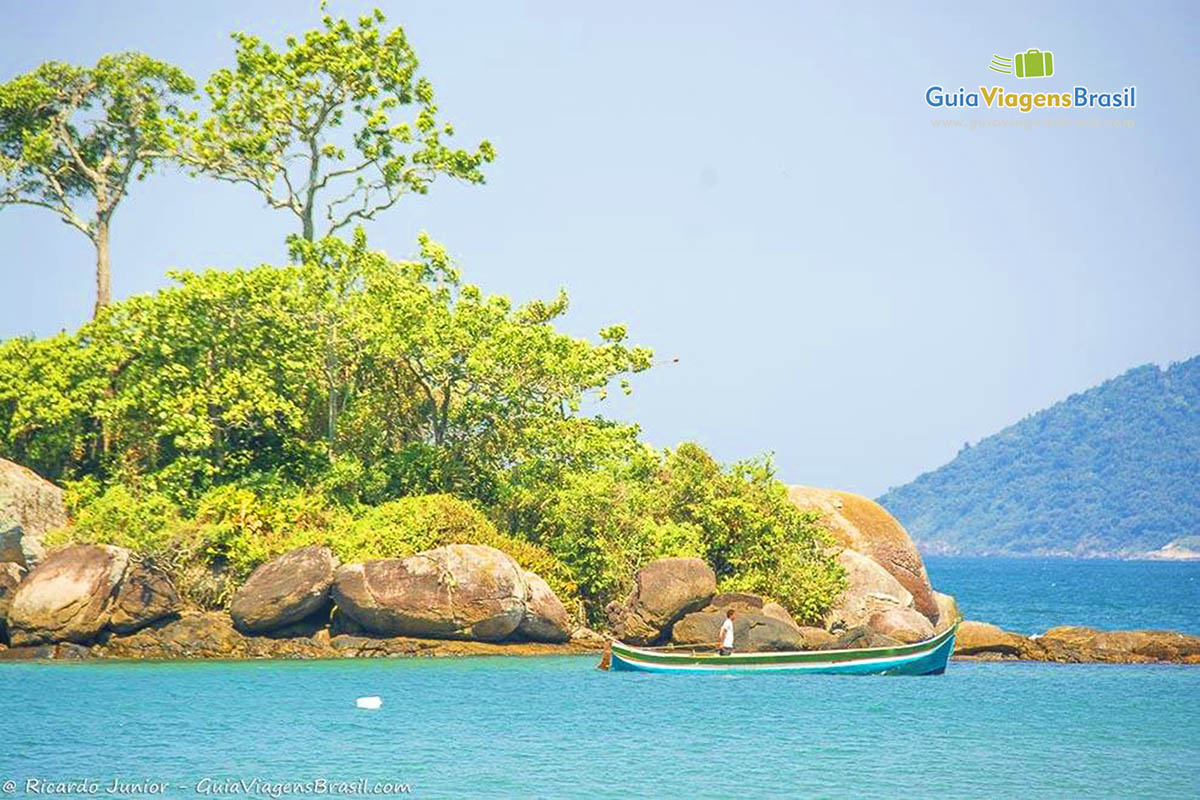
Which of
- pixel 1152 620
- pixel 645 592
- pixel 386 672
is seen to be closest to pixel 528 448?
pixel 645 592

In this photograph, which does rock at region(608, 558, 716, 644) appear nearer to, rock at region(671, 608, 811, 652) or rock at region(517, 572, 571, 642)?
rock at region(671, 608, 811, 652)

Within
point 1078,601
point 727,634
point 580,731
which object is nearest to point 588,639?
point 727,634

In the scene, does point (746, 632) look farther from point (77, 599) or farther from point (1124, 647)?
point (77, 599)

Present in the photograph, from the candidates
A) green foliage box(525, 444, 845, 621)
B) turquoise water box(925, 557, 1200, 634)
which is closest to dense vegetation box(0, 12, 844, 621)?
green foliage box(525, 444, 845, 621)

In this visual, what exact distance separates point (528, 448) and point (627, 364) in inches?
195

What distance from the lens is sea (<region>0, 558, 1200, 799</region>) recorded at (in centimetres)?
2545

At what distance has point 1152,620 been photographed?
251 feet

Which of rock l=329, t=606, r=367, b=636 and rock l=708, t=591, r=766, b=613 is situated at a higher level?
rock l=708, t=591, r=766, b=613

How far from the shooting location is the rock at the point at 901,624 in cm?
4316

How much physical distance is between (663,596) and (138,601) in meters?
13.8

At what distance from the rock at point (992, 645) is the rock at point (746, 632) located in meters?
6.04

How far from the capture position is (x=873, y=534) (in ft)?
169

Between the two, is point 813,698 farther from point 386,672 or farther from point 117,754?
point 117,754

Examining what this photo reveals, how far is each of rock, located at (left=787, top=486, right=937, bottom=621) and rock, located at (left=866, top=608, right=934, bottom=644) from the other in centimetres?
507
